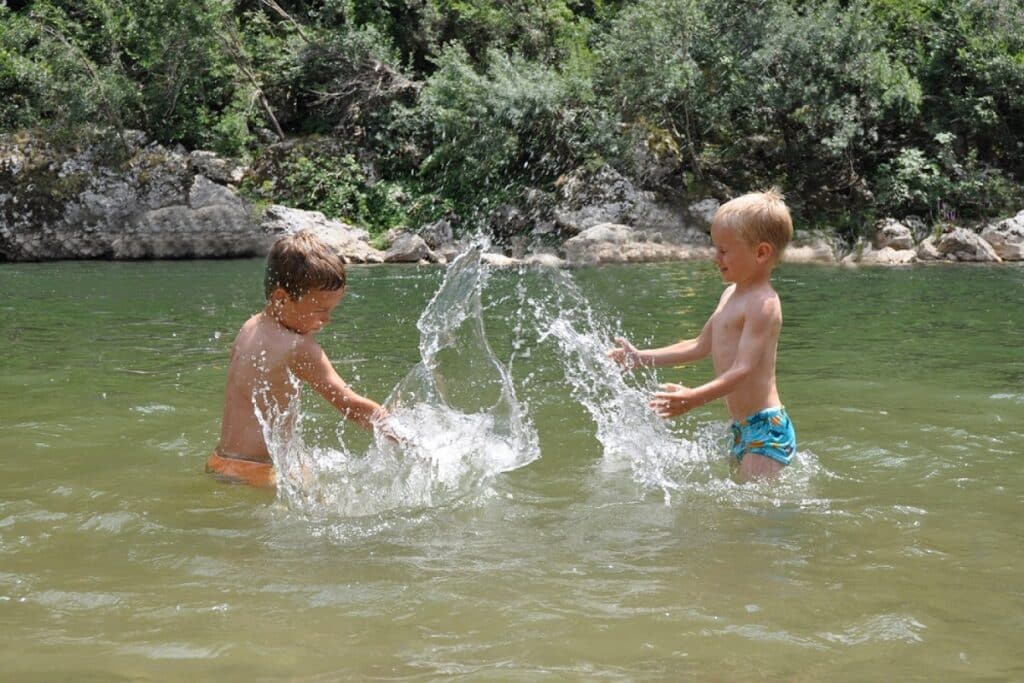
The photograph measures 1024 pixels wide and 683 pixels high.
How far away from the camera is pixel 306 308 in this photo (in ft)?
14.4

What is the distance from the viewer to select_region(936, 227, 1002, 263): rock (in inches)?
810

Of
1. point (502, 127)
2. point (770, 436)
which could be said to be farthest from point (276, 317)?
point (502, 127)

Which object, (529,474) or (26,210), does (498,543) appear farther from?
(26,210)

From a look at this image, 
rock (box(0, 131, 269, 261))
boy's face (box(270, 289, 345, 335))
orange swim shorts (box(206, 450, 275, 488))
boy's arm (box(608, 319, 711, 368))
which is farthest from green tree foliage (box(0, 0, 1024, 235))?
boy's face (box(270, 289, 345, 335))

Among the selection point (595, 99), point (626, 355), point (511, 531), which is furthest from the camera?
point (595, 99)

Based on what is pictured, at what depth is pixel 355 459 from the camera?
5.45 metres

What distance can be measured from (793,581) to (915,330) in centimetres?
792

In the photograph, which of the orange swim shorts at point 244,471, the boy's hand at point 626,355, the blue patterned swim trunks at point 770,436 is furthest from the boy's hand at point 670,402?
the orange swim shorts at point 244,471

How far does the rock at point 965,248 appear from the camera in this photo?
20.6m

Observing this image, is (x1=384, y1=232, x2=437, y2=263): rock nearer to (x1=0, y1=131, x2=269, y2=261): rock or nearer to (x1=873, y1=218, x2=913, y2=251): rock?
(x1=0, y1=131, x2=269, y2=261): rock

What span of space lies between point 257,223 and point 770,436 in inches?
805

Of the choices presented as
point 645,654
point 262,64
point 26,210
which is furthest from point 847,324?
point 262,64

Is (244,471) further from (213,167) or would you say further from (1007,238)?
(213,167)

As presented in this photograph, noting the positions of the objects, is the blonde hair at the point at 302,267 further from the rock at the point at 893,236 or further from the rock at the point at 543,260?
the rock at the point at 893,236
